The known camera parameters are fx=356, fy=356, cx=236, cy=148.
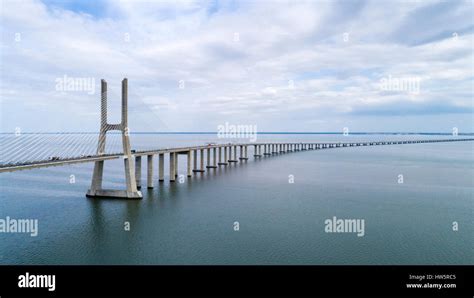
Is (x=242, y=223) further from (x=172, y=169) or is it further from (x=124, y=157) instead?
(x=172, y=169)

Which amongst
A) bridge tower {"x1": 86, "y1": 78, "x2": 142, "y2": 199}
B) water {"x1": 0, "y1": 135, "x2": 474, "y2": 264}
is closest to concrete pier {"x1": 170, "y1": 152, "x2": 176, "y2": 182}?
water {"x1": 0, "y1": 135, "x2": 474, "y2": 264}

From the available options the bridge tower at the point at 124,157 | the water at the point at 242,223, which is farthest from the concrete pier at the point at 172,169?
the bridge tower at the point at 124,157

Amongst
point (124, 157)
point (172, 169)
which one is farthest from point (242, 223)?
point (172, 169)

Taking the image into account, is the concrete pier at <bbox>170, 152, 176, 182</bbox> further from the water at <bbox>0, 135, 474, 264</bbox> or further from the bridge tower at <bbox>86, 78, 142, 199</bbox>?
the bridge tower at <bbox>86, 78, 142, 199</bbox>

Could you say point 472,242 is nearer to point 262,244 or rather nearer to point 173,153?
point 262,244

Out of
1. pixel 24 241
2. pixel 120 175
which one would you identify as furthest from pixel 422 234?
pixel 120 175
